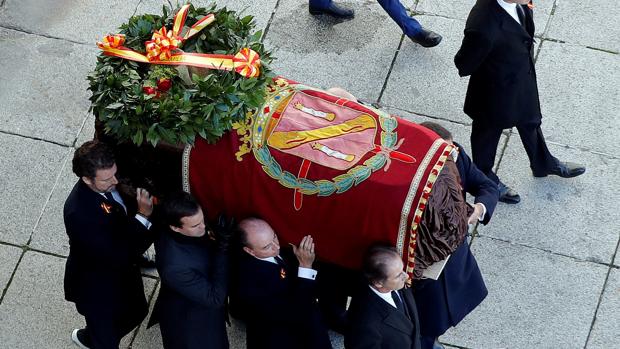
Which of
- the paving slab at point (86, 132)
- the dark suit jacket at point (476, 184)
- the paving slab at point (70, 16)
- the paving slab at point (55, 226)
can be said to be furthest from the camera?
the paving slab at point (70, 16)

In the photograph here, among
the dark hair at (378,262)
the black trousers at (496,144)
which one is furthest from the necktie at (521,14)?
the dark hair at (378,262)

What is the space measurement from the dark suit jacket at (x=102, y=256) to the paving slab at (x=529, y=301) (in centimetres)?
198

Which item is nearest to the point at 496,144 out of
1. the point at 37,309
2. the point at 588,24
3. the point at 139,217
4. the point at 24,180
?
the point at 588,24

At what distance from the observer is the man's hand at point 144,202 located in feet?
16.1

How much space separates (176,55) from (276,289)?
1371 mm

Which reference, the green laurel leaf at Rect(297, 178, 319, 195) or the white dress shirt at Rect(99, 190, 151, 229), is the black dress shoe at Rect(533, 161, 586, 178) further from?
the white dress shirt at Rect(99, 190, 151, 229)

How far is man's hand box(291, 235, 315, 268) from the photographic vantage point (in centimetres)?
471

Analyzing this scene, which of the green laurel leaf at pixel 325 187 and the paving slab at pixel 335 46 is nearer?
the green laurel leaf at pixel 325 187

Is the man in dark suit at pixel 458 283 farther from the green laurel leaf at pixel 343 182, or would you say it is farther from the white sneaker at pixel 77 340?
the white sneaker at pixel 77 340

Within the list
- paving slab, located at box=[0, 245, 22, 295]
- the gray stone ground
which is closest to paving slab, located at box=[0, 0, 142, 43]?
the gray stone ground

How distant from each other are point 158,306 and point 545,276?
8.27ft

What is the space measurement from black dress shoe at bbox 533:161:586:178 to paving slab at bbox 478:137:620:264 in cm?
10

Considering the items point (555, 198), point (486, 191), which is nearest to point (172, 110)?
point (486, 191)

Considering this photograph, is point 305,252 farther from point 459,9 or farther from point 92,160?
point 459,9
